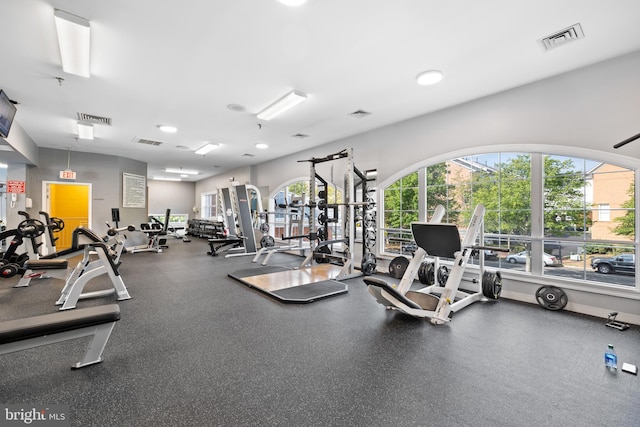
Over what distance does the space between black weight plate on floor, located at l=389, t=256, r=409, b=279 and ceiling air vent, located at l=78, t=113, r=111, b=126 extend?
5.76 meters

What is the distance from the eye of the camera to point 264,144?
22.0 ft

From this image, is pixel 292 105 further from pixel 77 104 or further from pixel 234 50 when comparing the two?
pixel 77 104

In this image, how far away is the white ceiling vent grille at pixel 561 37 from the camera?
251 cm

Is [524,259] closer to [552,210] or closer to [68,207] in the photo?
[552,210]

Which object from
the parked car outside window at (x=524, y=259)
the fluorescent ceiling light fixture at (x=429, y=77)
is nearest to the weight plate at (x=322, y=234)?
the parked car outside window at (x=524, y=259)

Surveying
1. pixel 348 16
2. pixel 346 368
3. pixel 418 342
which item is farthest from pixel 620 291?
pixel 348 16

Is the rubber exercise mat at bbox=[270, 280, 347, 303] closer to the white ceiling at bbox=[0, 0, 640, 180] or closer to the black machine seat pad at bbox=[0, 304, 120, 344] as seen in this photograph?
the black machine seat pad at bbox=[0, 304, 120, 344]

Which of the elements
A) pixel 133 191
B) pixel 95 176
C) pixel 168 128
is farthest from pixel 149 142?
pixel 133 191

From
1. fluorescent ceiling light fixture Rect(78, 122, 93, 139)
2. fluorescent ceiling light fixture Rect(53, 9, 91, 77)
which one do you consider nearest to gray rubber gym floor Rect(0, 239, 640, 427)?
fluorescent ceiling light fixture Rect(53, 9, 91, 77)

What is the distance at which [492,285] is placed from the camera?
357cm

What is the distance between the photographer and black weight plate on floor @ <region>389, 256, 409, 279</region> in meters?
4.74

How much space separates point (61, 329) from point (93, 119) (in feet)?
15.4

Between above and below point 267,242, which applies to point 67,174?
above

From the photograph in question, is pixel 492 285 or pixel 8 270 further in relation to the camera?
pixel 8 270
